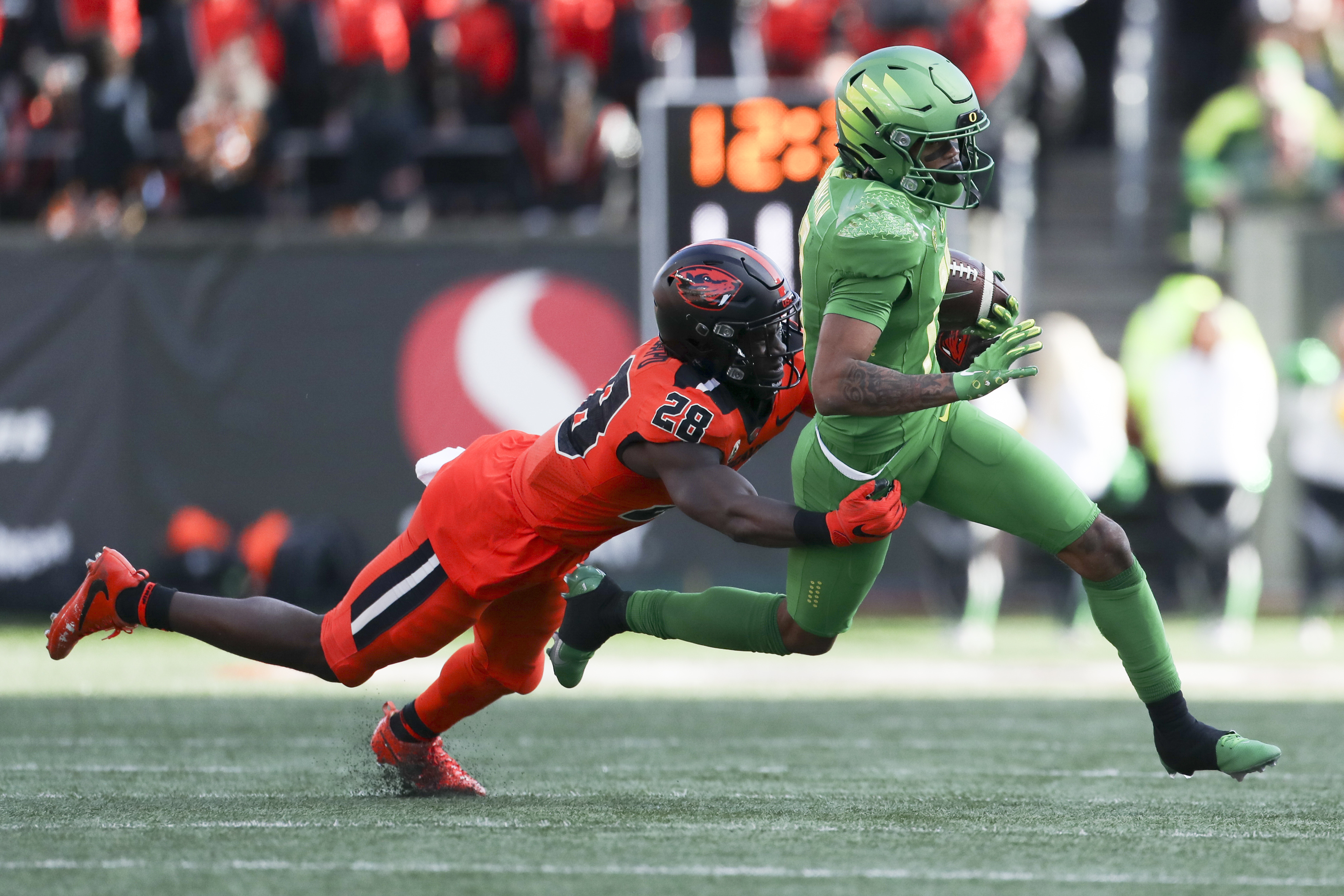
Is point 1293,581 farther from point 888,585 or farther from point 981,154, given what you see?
point 981,154

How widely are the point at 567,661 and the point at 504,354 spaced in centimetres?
572

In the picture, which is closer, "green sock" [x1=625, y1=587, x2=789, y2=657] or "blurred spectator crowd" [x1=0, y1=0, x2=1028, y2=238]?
"green sock" [x1=625, y1=587, x2=789, y2=657]

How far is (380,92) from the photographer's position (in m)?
11.3

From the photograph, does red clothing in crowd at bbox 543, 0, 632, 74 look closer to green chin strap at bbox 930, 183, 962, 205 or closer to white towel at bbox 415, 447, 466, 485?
white towel at bbox 415, 447, 466, 485

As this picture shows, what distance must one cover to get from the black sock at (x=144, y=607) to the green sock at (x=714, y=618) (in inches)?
49.2

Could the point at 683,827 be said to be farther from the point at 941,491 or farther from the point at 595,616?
the point at 941,491

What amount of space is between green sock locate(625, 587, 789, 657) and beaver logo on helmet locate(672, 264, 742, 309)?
2.72 ft

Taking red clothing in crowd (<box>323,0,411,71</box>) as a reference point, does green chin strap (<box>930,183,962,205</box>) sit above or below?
below

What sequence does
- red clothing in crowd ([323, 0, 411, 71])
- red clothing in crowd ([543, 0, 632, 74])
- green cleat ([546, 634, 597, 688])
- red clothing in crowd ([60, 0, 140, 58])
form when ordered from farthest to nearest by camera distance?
red clothing in crowd ([543, 0, 632, 74])
red clothing in crowd ([60, 0, 140, 58])
red clothing in crowd ([323, 0, 411, 71])
green cleat ([546, 634, 597, 688])

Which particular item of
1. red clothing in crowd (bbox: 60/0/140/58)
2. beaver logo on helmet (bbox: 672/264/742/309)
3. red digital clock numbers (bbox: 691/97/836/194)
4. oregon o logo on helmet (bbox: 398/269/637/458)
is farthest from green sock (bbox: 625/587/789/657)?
red clothing in crowd (bbox: 60/0/140/58)

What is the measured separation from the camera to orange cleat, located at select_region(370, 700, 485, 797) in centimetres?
495

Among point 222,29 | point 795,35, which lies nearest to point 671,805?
point 795,35

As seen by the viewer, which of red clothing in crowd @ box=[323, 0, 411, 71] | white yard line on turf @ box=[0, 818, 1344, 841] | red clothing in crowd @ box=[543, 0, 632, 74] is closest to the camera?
white yard line on turf @ box=[0, 818, 1344, 841]

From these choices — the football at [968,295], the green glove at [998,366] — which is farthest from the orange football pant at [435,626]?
the football at [968,295]
